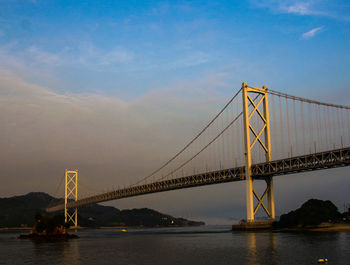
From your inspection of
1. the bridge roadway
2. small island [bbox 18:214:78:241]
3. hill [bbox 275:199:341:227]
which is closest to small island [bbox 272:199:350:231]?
hill [bbox 275:199:341:227]

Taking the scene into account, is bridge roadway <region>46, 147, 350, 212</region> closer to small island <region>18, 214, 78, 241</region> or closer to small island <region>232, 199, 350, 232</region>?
small island <region>232, 199, 350, 232</region>

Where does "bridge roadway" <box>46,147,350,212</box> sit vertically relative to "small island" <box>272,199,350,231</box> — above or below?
above

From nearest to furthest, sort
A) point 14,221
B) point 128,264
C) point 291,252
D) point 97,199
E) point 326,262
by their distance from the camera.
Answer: point 326,262
point 128,264
point 291,252
point 97,199
point 14,221

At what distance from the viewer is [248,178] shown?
59.6 metres

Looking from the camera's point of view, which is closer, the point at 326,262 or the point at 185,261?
the point at 326,262

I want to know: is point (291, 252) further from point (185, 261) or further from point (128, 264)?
point (128, 264)

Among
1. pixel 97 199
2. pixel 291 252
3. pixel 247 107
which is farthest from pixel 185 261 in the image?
pixel 97 199

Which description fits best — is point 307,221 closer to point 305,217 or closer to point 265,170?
point 305,217

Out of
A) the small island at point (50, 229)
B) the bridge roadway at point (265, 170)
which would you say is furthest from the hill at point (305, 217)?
the small island at point (50, 229)

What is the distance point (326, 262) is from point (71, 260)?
18.9 meters

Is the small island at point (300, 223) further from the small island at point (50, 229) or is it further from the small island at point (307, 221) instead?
the small island at point (50, 229)

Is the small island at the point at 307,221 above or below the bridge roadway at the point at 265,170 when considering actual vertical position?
below

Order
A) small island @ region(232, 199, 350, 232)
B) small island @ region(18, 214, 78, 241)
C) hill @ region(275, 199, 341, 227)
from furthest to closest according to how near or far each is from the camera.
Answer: small island @ region(18, 214, 78, 241) < hill @ region(275, 199, 341, 227) < small island @ region(232, 199, 350, 232)

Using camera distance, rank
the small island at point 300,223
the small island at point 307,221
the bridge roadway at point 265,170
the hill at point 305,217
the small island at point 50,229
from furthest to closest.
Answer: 1. the small island at point 50,229
2. the hill at point 305,217
3. the small island at point 307,221
4. the small island at point 300,223
5. the bridge roadway at point 265,170
